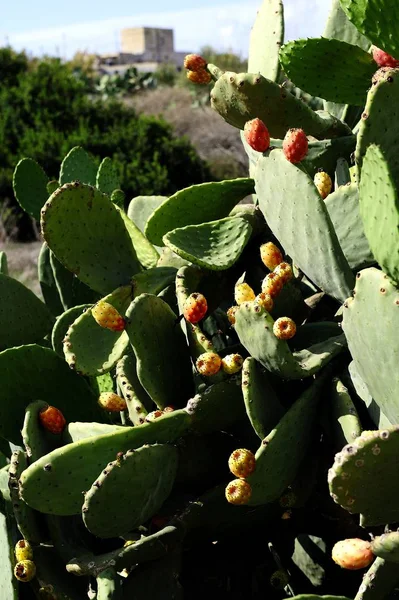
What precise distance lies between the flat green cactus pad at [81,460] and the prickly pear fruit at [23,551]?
0.44 ft

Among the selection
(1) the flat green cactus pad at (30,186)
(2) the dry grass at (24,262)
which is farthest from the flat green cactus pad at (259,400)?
(2) the dry grass at (24,262)

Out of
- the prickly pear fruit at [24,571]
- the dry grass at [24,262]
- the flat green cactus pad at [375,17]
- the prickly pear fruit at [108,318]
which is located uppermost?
the flat green cactus pad at [375,17]

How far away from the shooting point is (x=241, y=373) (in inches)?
51.3

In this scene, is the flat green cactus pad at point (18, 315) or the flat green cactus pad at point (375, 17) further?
the flat green cactus pad at point (18, 315)

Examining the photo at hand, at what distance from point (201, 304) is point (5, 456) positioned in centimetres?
74

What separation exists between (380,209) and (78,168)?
1126mm

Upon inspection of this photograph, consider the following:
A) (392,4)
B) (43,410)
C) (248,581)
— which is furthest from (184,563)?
(392,4)

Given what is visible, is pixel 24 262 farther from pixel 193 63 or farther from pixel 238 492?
pixel 238 492

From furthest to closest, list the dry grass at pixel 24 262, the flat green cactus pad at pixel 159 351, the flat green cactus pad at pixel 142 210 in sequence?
the dry grass at pixel 24 262
the flat green cactus pad at pixel 142 210
the flat green cactus pad at pixel 159 351

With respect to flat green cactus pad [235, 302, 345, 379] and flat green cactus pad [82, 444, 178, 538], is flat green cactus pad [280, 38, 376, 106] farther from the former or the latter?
flat green cactus pad [82, 444, 178, 538]

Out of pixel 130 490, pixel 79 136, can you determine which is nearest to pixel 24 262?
pixel 79 136

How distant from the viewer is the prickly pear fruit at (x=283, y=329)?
1.21 metres

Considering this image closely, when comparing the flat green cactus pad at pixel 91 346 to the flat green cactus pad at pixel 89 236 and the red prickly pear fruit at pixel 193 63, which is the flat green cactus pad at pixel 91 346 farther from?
the red prickly pear fruit at pixel 193 63

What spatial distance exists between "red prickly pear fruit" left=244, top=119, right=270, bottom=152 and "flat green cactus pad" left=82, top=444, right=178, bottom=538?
509 mm
